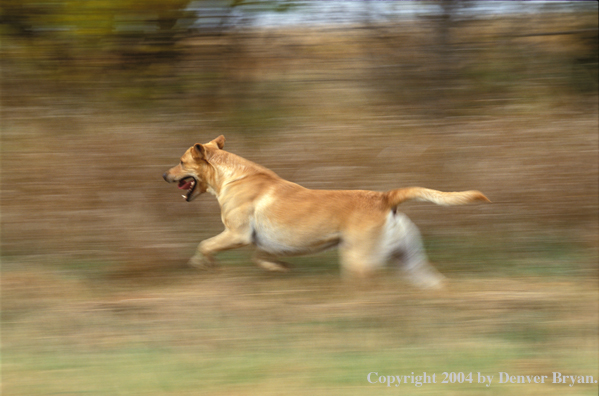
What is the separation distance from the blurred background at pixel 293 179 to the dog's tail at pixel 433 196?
0.84m

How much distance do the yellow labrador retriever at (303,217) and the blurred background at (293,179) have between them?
306 millimetres

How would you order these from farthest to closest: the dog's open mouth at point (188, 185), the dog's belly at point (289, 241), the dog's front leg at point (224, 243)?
the dog's open mouth at point (188, 185) → the dog's front leg at point (224, 243) → the dog's belly at point (289, 241)

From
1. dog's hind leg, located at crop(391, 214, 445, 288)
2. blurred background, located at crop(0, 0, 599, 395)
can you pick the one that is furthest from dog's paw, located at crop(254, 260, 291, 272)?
dog's hind leg, located at crop(391, 214, 445, 288)

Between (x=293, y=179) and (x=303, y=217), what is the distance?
109 inches

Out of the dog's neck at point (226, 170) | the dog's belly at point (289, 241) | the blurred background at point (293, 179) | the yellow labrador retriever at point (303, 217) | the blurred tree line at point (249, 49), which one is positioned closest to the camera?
the blurred background at point (293, 179)

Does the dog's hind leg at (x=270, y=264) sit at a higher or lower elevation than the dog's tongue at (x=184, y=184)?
lower

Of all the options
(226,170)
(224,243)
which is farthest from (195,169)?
(224,243)

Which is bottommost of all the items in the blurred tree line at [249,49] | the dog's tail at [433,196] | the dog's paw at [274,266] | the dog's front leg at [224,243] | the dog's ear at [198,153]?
the dog's paw at [274,266]

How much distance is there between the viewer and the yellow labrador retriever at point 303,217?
5.78m

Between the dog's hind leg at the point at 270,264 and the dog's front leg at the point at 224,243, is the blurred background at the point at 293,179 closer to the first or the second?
the dog's hind leg at the point at 270,264

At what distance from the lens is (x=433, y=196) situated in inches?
222

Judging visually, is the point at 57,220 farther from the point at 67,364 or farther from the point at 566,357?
the point at 566,357

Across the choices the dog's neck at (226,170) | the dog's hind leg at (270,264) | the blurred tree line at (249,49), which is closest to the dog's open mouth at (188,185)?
the dog's neck at (226,170)

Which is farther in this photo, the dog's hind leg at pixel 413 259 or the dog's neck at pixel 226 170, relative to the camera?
the dog's neck at pixel 226 170
